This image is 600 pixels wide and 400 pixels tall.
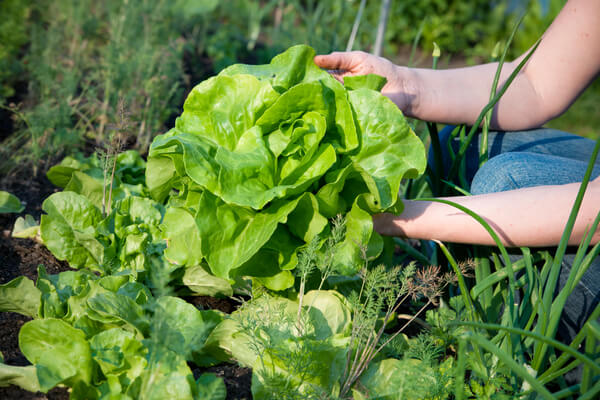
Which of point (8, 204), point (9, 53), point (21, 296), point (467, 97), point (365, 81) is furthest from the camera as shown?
point (9, 53)

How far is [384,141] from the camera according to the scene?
143cm

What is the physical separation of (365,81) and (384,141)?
25cm

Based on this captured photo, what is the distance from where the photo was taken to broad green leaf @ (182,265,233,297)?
151 centimetres

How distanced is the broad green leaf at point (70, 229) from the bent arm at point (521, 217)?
3.42 feet

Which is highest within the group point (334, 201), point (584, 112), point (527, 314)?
point (334, 201)

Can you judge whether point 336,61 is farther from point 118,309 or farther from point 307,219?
point 118,309

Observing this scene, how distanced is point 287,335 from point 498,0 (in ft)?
20.1

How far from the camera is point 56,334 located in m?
1.22

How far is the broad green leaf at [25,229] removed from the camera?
1.71m

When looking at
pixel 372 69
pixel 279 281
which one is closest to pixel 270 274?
pixel 279 281

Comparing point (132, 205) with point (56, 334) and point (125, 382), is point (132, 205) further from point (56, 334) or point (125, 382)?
point (125, 382)

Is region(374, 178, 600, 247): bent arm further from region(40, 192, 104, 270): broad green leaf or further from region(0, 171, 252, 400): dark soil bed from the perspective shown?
region(40, 192, 104, 270): broad green leaf

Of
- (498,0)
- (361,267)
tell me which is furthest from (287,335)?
(498,0)

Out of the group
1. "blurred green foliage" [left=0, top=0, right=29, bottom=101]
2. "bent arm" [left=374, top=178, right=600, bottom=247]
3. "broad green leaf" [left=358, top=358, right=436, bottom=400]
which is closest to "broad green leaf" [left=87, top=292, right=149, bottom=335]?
"broad green leaf" [left=358, top=358, right=436, bottom=400]
